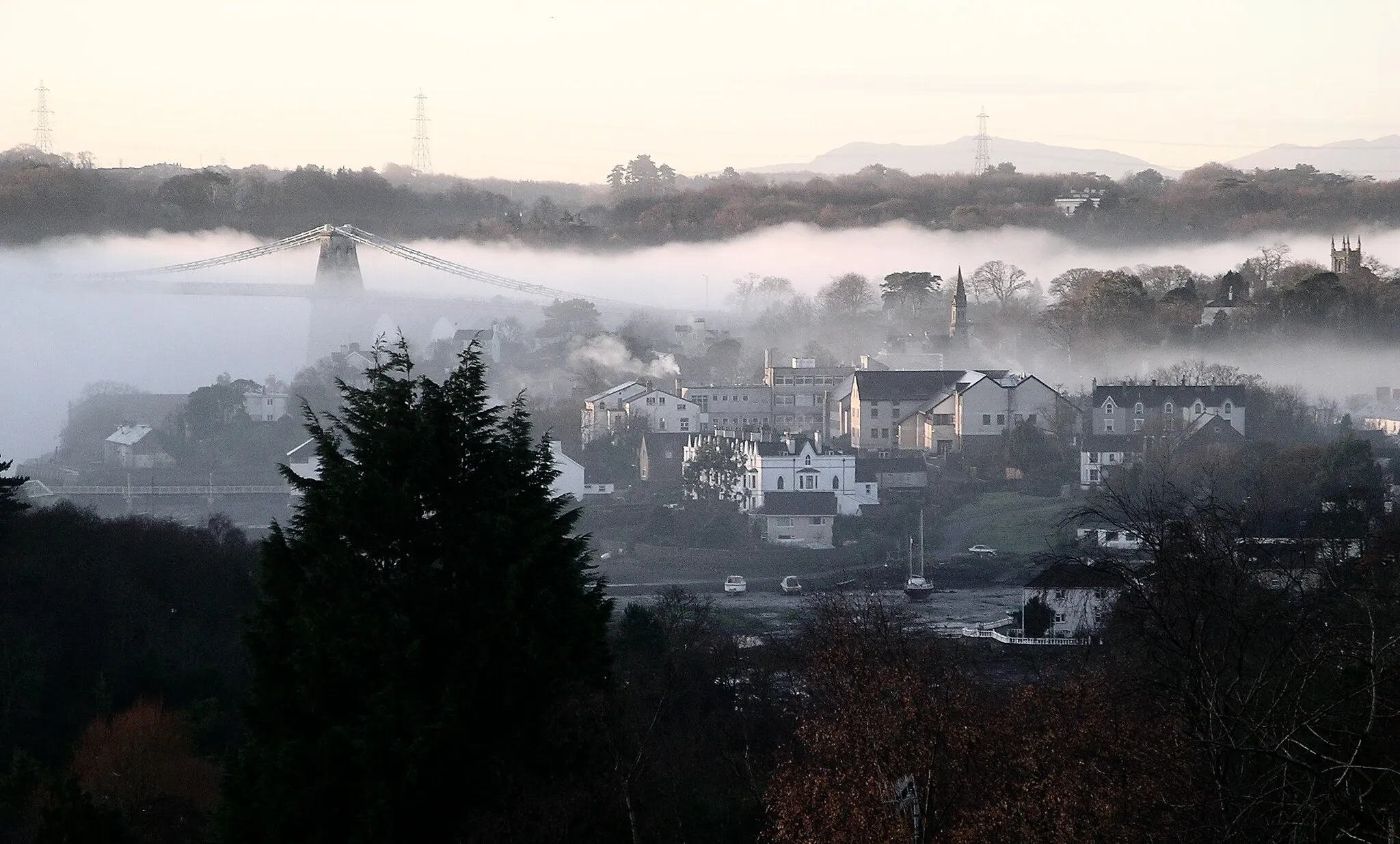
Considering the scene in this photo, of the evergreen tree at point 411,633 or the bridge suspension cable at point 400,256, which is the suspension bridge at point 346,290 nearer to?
the bridge suspension cable at point 400,256

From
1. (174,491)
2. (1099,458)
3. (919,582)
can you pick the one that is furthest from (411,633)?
(174,491)

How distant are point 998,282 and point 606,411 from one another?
59.5ft

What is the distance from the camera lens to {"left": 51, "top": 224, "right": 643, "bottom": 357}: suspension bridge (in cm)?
3434

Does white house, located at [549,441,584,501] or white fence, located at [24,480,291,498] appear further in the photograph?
white fence, located at [24,480,291,498]

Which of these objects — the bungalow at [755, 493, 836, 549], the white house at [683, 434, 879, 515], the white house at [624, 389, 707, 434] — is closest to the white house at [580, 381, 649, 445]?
the white house at [624, 389, 707, 434]

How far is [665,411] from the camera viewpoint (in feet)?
80.7

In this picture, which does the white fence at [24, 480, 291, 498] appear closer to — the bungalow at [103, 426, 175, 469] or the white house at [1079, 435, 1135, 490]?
the bungalow at [103, 426, 175, 469]

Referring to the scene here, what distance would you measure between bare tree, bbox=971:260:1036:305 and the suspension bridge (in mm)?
8812

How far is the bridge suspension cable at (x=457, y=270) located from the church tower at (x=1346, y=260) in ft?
55.7

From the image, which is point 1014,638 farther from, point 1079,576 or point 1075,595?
point 1079,576

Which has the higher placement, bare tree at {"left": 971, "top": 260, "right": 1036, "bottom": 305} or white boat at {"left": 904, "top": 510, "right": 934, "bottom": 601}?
bare tree at {"left": 971, "top": 260, "right": 1036, "bottom": 305}

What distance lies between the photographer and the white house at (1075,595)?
5.40 metres

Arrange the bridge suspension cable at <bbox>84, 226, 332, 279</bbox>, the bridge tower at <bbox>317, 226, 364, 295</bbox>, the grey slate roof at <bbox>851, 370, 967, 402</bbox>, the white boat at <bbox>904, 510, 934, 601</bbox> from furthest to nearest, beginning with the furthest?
1. the bridge tower at <bbox>317, 226, 364, 295</bbox>
2. the bridge suspension cable at <bbox>84, 226, 332, 279</bbox>
3. the grey slate roof at <bbox>851, 370, 967, 402</bbox>
4. the white boat at <bbox>904, 510, 934, 601</bbox>

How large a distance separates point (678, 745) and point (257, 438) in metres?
19.4
